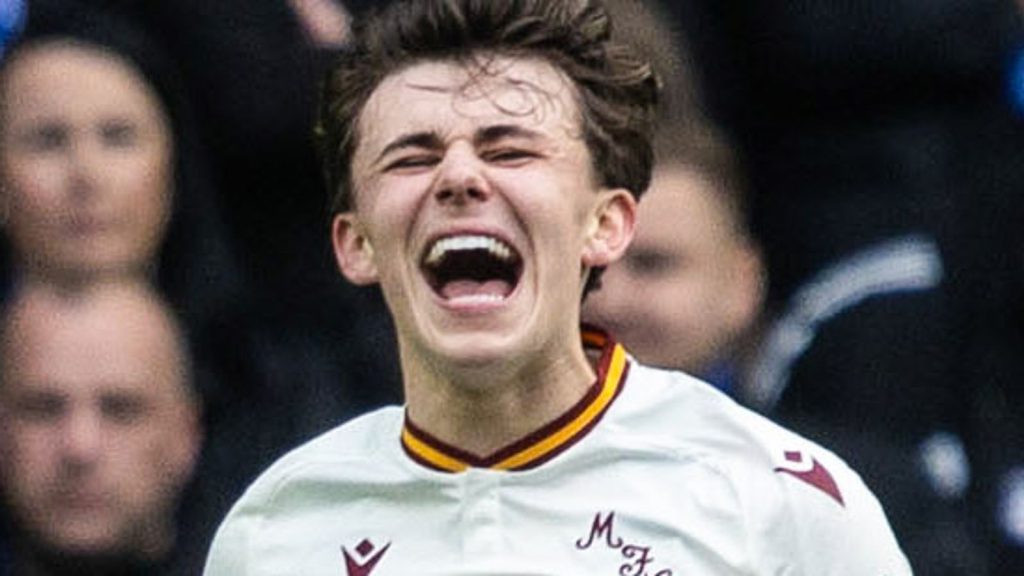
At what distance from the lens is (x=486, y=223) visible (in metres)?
4.91

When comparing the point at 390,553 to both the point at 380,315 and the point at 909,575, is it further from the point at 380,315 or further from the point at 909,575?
the point at 380,315

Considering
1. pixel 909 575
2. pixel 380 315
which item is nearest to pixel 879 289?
pixel 380 315

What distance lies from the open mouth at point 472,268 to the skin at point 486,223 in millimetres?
12

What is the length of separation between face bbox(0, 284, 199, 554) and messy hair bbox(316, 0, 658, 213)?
1.04m

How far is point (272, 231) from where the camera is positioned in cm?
646

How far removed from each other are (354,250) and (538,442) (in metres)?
0.38

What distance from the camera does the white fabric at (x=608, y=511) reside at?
16.1 feet

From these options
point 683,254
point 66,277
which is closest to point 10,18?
point 66,277

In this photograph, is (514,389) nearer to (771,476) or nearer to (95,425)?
(771,476)

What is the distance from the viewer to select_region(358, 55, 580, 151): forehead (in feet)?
16.4

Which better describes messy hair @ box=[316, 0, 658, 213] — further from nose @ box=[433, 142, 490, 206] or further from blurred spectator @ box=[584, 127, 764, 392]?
blurred spectator @ box=[584, 127, 764, 392]

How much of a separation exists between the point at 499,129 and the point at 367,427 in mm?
521

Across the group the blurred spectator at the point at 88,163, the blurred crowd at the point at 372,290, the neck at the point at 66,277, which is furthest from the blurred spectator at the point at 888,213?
the neck at the point at 66,277

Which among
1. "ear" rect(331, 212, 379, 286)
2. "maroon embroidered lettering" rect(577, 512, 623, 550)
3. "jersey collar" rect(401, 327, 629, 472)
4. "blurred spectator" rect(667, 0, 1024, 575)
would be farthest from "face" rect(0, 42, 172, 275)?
"maroon embroidered lettering" rect(577, 512, 623, 550)
